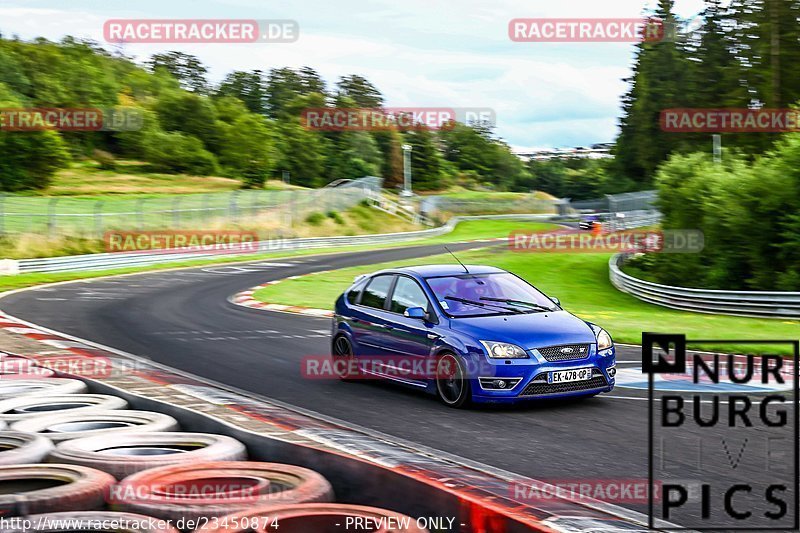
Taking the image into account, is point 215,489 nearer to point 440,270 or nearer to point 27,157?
point 440,270

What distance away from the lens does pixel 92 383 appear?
909 cm

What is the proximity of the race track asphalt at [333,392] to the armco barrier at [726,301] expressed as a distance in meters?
10.8

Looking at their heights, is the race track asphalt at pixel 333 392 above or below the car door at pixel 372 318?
below

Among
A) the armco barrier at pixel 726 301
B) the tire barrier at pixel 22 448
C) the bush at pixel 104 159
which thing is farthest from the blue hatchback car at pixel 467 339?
the bush at pixel 104 159

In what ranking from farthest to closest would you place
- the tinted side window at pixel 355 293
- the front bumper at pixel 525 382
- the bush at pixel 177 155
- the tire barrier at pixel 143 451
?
the bush at pixel 177 155 < the tinted side window at pixel 355 293 < the front bumper at pixel 525 382 < the tire barrier at pixel 143 451

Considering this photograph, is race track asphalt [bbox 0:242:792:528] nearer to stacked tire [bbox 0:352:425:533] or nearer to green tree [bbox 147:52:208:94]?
stacked tire [bbox 0:352:425:533]

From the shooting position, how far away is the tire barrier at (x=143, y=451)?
5857 millimetres

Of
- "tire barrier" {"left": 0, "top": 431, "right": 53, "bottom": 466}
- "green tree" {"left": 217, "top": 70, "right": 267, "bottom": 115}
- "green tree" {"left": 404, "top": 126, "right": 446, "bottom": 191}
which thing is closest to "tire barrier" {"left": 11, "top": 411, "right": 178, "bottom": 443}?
"tire barrier" {"left": 0, "top": 431, "right": 53, "bottom": 466}

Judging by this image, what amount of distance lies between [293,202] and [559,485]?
2145 inches

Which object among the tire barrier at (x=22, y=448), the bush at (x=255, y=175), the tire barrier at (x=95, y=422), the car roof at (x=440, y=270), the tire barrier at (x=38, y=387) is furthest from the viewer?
the bush at (x=255, y=175)

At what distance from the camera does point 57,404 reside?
8.12 m

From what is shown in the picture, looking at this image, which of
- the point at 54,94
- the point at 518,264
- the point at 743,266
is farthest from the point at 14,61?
the point at 743,266

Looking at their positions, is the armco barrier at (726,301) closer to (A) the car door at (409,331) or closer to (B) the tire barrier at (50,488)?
(A) the car door at (409,331)

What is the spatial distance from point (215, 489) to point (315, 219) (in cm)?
5751
